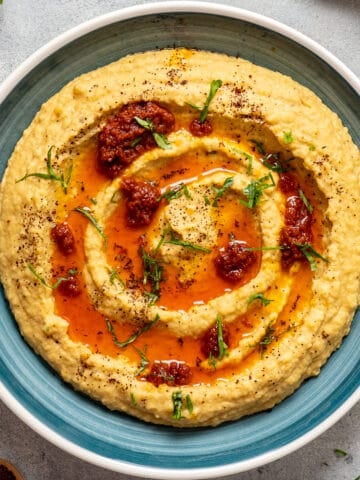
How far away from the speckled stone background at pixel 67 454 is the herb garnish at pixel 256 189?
58.6 inches

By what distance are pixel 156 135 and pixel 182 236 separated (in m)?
0.78

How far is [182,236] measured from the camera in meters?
5.00

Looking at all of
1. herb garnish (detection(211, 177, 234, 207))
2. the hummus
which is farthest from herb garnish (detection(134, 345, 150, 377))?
herb garnish (detection(211, 177, 234, 207))

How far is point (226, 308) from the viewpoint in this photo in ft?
16.2

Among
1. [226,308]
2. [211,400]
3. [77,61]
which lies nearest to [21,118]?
[77,61]

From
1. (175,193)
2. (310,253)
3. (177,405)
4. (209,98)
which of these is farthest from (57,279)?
(310,253)

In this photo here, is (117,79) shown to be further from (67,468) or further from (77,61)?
(67,468)

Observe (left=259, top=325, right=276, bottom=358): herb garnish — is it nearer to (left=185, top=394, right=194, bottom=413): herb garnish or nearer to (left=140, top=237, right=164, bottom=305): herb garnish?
(left=185, top=394, right=194, bottom=413): herb garnish

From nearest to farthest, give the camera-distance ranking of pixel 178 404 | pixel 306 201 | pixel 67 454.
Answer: pixel 178 404 → pixel 306 201 → pixel 67 454

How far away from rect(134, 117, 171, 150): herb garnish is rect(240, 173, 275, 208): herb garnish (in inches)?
26.9

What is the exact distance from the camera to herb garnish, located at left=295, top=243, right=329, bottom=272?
16.3ft

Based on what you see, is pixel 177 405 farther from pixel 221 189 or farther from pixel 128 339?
pixel 221 189

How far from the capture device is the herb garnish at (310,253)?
16.3ft

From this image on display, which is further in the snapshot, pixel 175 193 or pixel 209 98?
pixel 175 193
